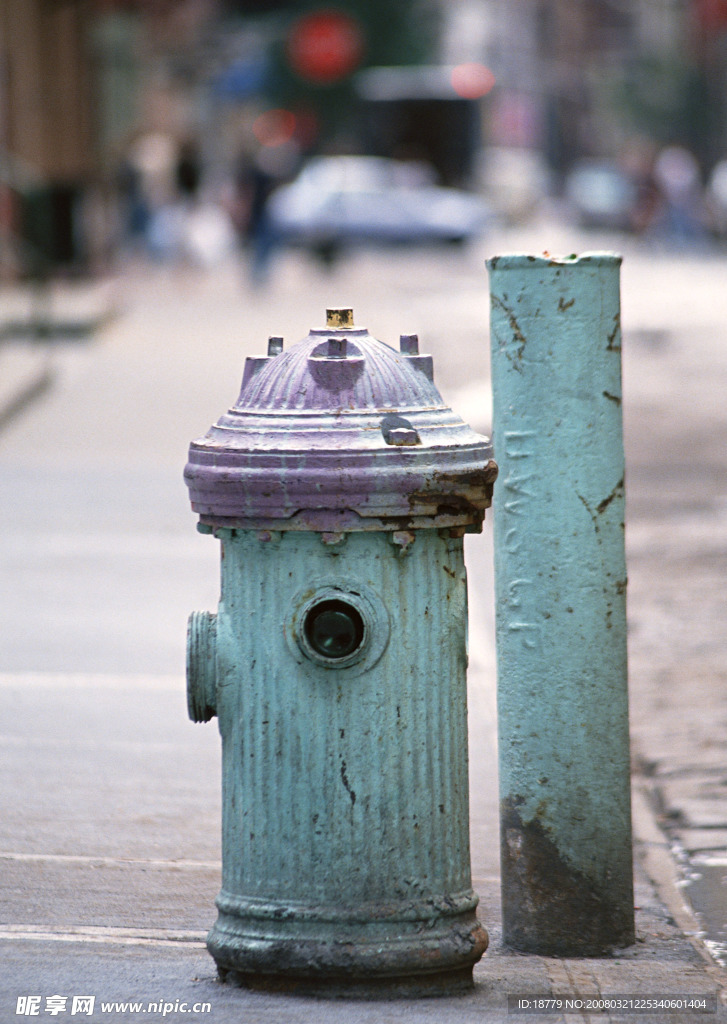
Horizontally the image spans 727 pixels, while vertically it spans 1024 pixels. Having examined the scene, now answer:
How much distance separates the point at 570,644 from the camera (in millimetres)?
3531

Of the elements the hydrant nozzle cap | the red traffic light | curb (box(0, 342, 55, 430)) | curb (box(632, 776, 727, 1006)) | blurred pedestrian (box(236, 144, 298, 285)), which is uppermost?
the red traffic light

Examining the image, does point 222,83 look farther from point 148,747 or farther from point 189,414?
point 148,747

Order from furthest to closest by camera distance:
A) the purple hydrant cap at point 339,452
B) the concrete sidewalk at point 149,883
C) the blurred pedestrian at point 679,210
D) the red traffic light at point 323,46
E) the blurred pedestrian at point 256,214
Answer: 1. the red traffic light at point 323,46
2. the blurred pedestrian at point 679,210
3. the blurred pedestrian at point 256,214
4. the concrete sidewalk at point 149,883
5. the purple hydrant cap at point 339,452

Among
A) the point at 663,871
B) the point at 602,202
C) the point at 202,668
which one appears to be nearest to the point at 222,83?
the point at 602,202

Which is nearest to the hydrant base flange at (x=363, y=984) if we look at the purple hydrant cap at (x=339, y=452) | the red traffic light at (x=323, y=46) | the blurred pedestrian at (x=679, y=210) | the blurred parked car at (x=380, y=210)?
the purple hydrant cap at (x=339, y=452)

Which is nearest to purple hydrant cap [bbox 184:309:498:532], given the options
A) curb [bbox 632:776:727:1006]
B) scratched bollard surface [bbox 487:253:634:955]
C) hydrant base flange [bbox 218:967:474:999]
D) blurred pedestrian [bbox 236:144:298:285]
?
scratched bollard surface [bbox 487:253:634:955]

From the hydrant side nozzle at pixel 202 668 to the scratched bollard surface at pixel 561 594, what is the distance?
637 mm

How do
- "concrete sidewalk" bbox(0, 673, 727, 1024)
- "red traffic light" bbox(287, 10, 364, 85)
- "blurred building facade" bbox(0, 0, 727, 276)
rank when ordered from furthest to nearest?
"red traffic light" bbox(287, 10, 364, 85) < "blurred building facade" bbox(0, 0, 727, 276) < "concrete sidewalk" bbox(0, 673, 727, 1024)

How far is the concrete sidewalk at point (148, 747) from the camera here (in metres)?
3.41

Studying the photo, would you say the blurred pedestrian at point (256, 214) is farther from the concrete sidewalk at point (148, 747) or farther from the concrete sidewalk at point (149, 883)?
the concrete sidewalk at point (149, 883)

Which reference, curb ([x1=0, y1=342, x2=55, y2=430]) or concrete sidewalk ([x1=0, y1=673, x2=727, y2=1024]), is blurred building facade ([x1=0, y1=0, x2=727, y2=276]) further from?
concrete sidewalk ([x1=0, y1=673, x2=727, y2=1024])

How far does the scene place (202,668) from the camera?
11.0 feet

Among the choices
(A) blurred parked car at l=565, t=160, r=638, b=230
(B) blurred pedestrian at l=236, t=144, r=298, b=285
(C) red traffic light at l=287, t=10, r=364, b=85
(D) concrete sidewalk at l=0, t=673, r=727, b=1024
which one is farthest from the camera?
(A) blurred parked car at l=565, t=160, r=638, b=230

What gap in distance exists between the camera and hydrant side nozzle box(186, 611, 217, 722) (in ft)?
11.0
